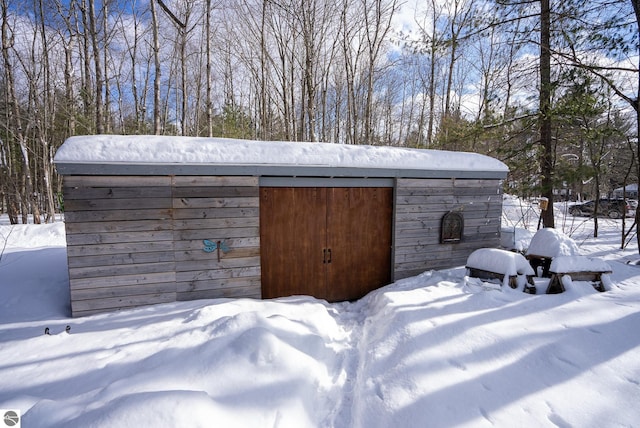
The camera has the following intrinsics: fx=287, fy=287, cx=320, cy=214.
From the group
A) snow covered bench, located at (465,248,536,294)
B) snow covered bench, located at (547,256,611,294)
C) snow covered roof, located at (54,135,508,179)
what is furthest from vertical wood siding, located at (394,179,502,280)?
snow covered bench, located at (547,256,611,294)

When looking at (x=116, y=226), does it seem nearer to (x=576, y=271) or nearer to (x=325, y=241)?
(x=325, y=241)

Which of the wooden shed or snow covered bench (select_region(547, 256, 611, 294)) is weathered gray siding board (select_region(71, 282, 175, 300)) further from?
snow covered bench (select_region(547, 256, 611, 294))

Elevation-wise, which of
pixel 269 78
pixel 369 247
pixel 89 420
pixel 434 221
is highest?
pixel 269 78

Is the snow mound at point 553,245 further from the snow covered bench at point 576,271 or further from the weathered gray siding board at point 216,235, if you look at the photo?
the weathered gray siding board at point 216,235

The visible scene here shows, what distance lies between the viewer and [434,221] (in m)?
5.38

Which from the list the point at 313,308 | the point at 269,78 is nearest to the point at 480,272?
the point at 313,308

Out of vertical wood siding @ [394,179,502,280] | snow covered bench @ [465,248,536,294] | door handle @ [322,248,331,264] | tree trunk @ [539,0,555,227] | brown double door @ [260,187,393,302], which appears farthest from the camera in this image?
tree trunk @ [539,0,555,227]

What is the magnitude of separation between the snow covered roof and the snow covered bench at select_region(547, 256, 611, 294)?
6.84 feet

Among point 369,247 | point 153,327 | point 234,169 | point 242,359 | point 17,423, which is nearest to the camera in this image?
point 17,423

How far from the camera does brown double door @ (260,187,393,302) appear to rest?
181 inches

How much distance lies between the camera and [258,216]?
170 inches

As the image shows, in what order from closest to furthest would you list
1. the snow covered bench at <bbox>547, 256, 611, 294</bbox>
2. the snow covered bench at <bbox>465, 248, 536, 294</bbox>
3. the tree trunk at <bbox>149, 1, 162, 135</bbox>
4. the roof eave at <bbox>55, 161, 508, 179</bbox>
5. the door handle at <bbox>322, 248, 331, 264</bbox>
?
the roof eave at <bbox>55, 161, 508, 179</bbox> → the snow covered bench at <bbox>547, 256, 611, 294</bbox> → the snow covered bench at <bbox>465, 248, 536, 294</bbox> → the door handle at <bbox>322, 248, 331, 264</bbox> → the tree trunk at <bbox>149, 1, 162, 135</bbox>

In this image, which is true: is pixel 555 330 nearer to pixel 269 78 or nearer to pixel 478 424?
pixel 478 424

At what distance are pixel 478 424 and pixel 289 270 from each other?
10.6 ft
